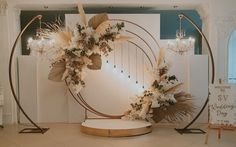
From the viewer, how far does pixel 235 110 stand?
4.57 m

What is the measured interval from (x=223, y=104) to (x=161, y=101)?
121 cm

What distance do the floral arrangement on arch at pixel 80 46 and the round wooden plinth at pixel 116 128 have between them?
2.68 ft

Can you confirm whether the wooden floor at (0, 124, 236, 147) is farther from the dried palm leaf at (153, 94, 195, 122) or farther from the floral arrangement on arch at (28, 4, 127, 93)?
the floral arrangement on arch at (28, 4, 127, 93)

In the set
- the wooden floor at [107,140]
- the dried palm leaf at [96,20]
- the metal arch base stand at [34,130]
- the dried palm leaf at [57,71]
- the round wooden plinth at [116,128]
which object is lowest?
the wooden floor at [107,140]

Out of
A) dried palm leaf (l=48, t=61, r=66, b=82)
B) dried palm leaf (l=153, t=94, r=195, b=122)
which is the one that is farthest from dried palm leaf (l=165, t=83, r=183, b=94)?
dried palm leaf (l=48, t=61, r=66, b=82)

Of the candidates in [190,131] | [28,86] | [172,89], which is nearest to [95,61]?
[172,89]

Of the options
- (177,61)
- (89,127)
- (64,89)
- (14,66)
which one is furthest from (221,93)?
(14,66)

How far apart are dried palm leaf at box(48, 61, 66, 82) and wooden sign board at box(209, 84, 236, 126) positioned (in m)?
2.81

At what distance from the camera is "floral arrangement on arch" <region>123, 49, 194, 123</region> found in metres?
5.41

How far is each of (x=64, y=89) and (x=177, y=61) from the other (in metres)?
2.60

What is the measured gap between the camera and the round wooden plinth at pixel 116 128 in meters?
4.98

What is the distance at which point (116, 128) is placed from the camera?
16.6 feet

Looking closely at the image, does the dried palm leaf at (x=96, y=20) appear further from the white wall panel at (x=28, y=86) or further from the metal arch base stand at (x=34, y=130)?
the metal arch base stand at (x=34, y=130)

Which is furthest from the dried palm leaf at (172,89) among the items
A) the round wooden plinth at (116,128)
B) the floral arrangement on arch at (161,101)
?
the round wooden plinth at (116,128)
